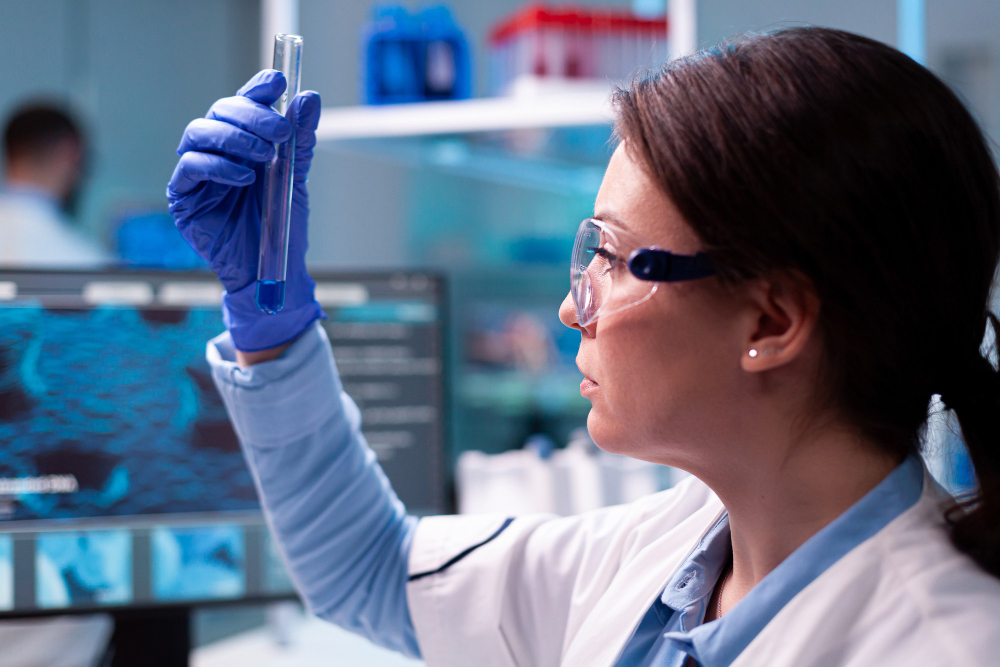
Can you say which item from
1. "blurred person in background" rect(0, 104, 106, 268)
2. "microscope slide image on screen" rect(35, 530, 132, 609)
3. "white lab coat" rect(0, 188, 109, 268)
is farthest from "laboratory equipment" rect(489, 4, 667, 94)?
"blurred person in background" rect(0, 104, 106, 268)

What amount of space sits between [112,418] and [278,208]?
0.55m

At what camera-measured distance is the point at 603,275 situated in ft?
2.56

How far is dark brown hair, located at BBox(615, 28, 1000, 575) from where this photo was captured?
0.64 metres

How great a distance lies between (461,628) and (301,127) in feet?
1.93

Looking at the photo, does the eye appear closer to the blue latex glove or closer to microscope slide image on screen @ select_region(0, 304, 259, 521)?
the blue latex glove

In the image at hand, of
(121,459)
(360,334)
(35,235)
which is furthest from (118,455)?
(35,235)

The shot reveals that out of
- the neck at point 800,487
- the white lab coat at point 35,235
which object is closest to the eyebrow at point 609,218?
the neck at point 800,487

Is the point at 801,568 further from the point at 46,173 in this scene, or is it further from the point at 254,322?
the point at 46,173

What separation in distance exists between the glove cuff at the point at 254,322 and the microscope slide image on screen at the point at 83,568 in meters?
0.46

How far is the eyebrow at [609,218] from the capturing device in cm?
74

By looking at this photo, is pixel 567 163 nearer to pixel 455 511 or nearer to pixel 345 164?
pixel 345 164

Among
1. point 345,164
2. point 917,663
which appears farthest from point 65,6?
point 917,663

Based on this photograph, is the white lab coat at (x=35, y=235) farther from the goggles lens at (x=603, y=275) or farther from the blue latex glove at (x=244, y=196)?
the goggles lens at (x=603, y=275)

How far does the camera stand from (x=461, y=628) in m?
0.95
